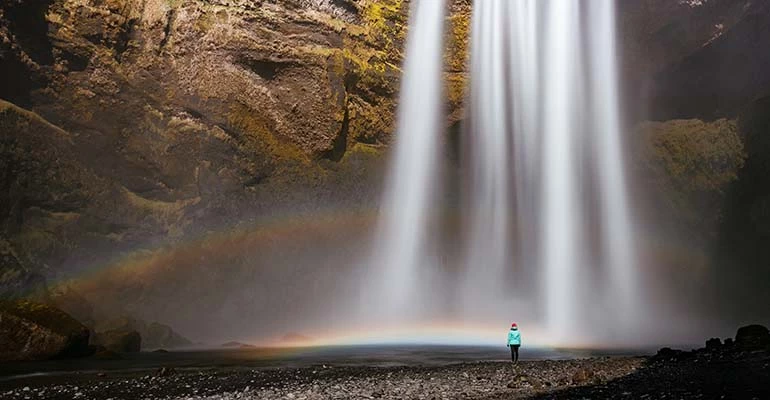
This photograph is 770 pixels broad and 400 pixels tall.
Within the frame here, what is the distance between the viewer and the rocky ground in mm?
10484

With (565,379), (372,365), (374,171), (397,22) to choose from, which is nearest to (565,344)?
(372,365)

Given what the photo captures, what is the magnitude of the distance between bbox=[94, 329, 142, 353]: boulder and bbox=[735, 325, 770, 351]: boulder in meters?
20.5

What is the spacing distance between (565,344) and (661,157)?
16.9m

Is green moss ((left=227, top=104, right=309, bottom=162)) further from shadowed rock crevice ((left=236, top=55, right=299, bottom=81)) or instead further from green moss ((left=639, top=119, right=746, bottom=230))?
green moss ((left=639, top=119, right=746, bottom=230))

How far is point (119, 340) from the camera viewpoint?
79.4 feet

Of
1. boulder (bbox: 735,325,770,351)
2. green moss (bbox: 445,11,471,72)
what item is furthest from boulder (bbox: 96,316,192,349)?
boulder (bbox: 735,325,770,351)

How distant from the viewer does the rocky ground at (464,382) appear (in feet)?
34.4

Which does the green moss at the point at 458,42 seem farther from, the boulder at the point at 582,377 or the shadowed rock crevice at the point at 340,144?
the boulder at the point at 582,377

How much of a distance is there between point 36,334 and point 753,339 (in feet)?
66.8

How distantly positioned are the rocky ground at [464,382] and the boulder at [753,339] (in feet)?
7.14

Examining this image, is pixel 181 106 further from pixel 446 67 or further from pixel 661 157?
pixel 661 157

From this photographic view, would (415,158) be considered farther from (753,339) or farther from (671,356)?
(671,356)

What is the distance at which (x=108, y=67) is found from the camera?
110 feet

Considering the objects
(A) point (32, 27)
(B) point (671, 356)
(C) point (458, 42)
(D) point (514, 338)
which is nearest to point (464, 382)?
(D) point (514, 338)
